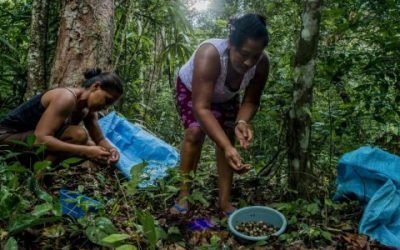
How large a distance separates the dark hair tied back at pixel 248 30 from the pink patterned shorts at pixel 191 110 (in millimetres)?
467

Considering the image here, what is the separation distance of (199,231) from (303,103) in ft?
3.01

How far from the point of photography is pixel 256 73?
2.89 metres

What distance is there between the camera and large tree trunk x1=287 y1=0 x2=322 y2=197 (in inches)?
105

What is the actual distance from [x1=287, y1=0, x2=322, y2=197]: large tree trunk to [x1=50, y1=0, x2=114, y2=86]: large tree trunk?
177cm

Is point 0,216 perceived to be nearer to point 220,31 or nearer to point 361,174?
point 361,174

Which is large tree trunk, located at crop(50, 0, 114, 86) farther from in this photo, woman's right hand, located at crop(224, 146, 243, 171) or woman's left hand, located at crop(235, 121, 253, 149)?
woman's right hand, located at crop(224, 146, 243, 171)

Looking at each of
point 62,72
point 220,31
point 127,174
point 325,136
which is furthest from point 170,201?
point 220,31

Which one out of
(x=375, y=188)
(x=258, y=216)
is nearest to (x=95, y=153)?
(x=258, y=216)

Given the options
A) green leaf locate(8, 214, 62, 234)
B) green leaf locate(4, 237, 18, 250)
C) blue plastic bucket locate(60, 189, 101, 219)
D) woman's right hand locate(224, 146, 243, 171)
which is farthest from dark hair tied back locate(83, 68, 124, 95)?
green leaf locate(4, 237, 18, 250)

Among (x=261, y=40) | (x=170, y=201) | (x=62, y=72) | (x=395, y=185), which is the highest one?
(x=261, y=40)

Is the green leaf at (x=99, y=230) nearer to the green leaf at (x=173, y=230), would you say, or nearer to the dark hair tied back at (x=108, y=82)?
the green leaf at (x=173, y=230)

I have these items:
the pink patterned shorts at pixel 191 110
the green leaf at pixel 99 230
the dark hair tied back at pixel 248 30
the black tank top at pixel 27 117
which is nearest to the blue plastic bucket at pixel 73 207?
the green leaf at pixel 99 230

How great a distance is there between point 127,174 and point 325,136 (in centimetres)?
140

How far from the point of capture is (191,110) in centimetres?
289
